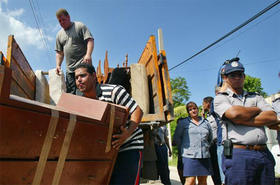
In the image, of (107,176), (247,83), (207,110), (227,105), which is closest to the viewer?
(107,176)

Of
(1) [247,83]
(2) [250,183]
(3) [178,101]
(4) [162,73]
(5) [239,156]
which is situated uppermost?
(1) [247,83]

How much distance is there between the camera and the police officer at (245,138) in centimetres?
246

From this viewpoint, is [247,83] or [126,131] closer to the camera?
[126,131]

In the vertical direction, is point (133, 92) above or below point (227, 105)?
above

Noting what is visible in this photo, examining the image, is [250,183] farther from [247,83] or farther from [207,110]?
[247,83]

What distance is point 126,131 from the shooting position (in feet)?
6.71

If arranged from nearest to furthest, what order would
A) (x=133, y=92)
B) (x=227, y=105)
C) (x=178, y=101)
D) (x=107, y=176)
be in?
(x=107, y=176)
(x=227, y=105)
(x=133, y=92)
(x=178, y=101)

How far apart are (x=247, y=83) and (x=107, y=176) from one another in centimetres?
3322

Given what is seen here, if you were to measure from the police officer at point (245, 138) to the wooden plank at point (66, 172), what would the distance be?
4.27 feet

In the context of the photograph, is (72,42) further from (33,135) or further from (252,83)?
(252,83)

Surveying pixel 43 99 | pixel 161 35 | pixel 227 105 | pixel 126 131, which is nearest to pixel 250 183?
pixel 227 105

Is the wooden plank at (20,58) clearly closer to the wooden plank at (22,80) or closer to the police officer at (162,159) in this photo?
the wooden plank at (22,80)

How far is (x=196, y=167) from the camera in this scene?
169 inches

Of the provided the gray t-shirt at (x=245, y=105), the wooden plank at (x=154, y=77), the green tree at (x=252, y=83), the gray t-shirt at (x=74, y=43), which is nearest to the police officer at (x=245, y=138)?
the gray t-shirt at (x=245, y=105)
